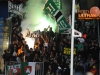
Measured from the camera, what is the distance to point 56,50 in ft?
27.0

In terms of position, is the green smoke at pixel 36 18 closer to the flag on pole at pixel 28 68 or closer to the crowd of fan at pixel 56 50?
the crowd of fan at pixel 56 50

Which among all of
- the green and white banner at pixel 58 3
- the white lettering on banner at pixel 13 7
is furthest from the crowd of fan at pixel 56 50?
the green and white banner at pixel 58 3

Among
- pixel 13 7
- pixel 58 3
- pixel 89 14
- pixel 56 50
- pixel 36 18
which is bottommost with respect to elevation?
pixel 56 50

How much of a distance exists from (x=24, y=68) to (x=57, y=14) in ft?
6.01

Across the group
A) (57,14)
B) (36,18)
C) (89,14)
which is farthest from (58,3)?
(89,14)

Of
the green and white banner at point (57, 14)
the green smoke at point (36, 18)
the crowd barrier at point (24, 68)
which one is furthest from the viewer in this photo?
the green smoke at point (36, 18)

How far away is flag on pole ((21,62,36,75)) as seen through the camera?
8.05m

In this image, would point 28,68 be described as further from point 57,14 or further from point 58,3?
point 58,3

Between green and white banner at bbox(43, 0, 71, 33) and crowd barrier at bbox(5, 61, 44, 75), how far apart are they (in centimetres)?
124

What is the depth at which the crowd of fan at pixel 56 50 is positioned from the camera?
811cm

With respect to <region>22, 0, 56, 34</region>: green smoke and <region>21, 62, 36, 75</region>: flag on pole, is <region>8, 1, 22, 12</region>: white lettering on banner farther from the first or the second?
<region>21, 62, 36, 75</region>: flag on pole

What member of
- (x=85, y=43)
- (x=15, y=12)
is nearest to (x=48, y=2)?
(x=15, y=12)

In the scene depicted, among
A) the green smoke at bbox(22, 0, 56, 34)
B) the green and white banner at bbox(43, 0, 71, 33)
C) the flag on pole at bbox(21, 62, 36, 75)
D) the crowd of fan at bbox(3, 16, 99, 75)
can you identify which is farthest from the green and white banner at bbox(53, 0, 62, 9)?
the flag on pole at bbox(21, 62, 36, 75)

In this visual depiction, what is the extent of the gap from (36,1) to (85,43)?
191 centimetres
